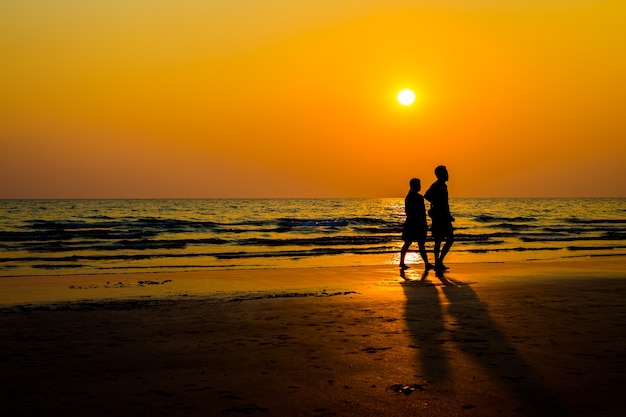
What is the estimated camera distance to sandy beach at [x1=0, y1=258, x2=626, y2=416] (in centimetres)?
443

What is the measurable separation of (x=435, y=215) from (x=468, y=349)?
8010mm

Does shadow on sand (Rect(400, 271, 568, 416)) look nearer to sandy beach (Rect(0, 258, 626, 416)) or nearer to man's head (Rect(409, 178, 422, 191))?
sandy beach (Rect(0, 258, 626, 416))

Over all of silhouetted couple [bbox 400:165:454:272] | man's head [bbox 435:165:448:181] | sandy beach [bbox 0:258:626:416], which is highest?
man's head [bbox 435:165:448:181]

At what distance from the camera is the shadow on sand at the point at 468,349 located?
4.50 m

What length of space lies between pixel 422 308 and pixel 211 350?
342cm

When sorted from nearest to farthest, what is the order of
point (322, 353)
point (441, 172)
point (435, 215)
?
point (322, 353) < point (441, 172) < point (435, 215)

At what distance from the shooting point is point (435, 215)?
13.8 meters

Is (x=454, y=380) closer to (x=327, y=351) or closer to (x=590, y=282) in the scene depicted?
(x=327, y=351)

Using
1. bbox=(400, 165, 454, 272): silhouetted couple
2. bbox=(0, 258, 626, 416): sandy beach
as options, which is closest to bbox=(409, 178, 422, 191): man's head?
bbox=(400, 165, 454, 272): silhouetted couple

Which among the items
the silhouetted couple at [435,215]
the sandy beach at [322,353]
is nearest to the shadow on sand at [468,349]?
the sandy beach at [322,353]

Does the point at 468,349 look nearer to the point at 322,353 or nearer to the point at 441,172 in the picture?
the point at 322,353

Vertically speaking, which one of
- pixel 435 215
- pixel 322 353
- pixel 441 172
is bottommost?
pixel 322 353

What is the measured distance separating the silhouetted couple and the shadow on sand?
12.4 feet

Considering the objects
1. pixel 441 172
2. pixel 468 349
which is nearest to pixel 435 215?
pixel 441 172
